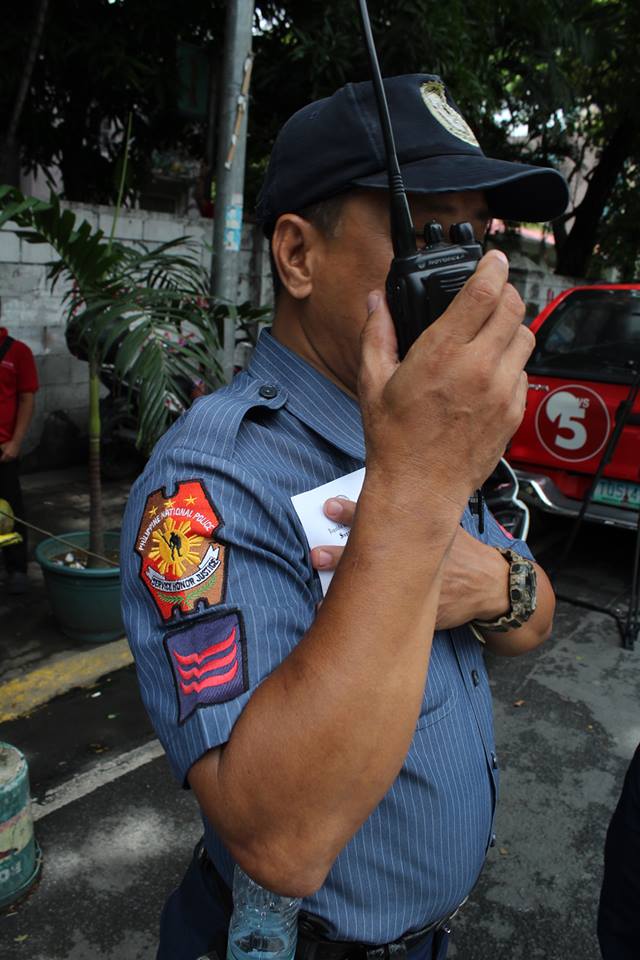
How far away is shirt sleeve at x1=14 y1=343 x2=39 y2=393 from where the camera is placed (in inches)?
167

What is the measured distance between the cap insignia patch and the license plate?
3.92 meters

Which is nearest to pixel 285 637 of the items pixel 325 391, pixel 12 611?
pixel 325 391

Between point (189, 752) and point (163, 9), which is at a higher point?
point (163, 9)

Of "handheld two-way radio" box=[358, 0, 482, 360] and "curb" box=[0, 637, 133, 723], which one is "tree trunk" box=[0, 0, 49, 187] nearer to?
"curb" box=[0, 637, 133, 723]

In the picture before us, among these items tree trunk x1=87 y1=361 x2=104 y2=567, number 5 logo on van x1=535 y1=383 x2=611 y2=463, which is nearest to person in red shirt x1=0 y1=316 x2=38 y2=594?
tree trunk x1=87 y1=361 x2=104 y2=567

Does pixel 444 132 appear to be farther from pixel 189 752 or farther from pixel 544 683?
pixel 544 683

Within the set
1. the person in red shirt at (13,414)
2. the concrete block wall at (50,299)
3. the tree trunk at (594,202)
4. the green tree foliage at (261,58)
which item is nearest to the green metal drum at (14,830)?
the person in red shirt at (13,414)

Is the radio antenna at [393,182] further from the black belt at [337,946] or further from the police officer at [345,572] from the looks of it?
the black belt at [337,946]

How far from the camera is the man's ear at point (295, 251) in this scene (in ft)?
3.41

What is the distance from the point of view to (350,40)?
21.1 ft

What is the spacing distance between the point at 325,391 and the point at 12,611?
349cm

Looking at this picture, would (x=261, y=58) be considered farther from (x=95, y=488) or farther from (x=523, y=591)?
(x=523, y=591)

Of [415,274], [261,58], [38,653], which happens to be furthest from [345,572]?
[261,58]

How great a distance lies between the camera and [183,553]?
0.82 m
